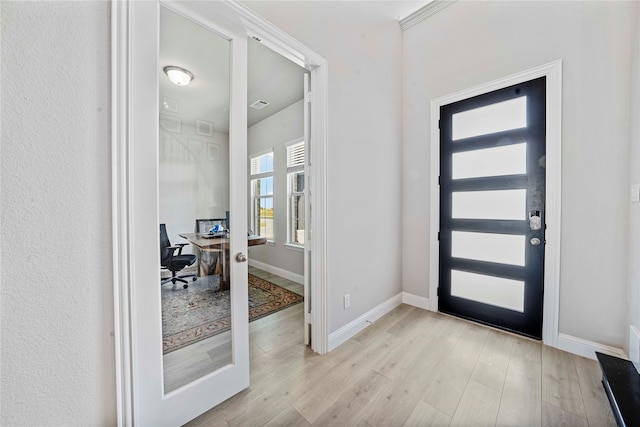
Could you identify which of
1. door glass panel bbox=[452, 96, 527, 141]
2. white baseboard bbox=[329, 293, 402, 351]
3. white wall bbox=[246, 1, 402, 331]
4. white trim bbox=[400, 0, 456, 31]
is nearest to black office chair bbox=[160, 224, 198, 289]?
white wall bbox=[246, 1, 402, 331]

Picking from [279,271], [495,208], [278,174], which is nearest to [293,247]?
[279,271]

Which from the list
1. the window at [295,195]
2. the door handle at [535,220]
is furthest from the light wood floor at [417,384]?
the window at [295,195]

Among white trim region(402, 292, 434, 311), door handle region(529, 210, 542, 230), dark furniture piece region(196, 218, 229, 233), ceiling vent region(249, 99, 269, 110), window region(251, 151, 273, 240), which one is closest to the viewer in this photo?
dark furniture piece region(196, 218, 229, 233)

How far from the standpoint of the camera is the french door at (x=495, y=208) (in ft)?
7.23

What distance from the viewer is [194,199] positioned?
1464 mm

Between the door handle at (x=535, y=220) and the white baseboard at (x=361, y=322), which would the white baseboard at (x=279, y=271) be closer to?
the white baseboard at (x=361, y=322)

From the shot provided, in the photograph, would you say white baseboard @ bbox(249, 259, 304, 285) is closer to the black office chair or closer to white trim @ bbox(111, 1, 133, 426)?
the black office chair

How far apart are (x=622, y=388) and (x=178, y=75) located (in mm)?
3197

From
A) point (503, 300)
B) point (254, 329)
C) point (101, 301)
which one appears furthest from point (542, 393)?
point (101, 301)

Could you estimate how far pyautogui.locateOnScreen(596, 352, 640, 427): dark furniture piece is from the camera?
1255 millimetres

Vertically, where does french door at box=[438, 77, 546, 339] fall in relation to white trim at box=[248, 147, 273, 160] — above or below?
below

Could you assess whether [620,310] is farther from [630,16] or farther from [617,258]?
[630,16]

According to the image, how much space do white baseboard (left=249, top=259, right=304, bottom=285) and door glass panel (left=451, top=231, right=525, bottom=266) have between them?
2271mm

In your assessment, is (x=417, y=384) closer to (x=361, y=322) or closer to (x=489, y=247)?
(x=361, y=322)
